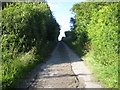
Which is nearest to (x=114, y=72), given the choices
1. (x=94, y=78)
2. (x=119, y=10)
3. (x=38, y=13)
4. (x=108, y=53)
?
(x=94, y=78)

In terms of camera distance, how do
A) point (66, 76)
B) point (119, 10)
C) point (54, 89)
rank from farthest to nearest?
point (66, 76) < point (119, 10) < point (54, 89)

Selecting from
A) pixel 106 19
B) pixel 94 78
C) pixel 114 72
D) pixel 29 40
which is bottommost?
pixel 94 78

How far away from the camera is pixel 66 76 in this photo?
22.2 feet

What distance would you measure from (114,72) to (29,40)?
21.3ft

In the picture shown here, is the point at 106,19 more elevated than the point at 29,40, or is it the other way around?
the point at 106,19

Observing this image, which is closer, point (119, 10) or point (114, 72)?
point (114, 72)

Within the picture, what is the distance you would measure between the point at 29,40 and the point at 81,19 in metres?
6.15

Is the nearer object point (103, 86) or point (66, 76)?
point (103, 86)

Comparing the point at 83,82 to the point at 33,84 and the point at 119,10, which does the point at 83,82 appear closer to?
the point at 33,84

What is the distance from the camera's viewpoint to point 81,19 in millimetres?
14789

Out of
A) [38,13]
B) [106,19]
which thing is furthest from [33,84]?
[38,13]

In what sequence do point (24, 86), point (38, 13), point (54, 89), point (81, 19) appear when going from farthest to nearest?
1. point (81, 19)
2. point (38, 13)
3. point (24, 86)
4. point (54, 89)

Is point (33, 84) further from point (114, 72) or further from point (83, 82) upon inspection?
point (114, 72)

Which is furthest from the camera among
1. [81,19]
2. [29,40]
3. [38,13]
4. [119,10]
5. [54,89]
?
[81,19]
